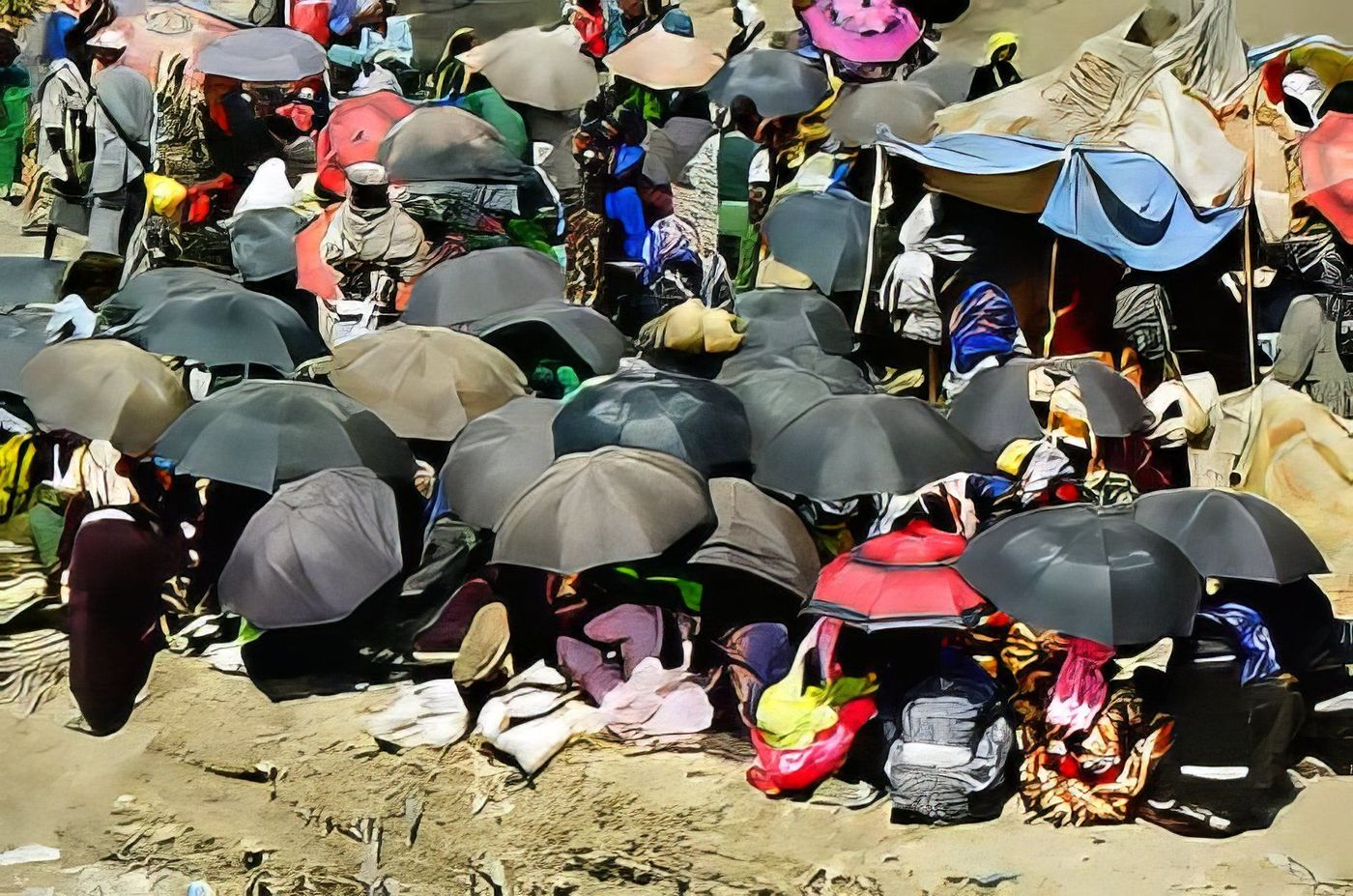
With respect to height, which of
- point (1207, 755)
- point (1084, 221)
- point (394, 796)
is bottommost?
point (394, 796)

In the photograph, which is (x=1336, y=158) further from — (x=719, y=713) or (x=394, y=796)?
(x=394, y=796)

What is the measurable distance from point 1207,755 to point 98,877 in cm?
486

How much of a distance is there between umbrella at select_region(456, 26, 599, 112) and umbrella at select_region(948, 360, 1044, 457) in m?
2.42

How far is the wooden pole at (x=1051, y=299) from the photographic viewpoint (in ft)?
25.2

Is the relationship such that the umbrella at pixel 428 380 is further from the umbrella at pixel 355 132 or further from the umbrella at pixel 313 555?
the umbrella at pixel 355 132

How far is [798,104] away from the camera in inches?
321

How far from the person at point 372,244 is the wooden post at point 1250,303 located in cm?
381

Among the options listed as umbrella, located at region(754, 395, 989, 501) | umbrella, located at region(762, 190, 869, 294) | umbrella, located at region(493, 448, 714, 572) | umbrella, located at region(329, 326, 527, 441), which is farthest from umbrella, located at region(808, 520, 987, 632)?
umbrella, located at region(329, 326, 527, 441)

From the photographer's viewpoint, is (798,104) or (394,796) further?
(798,104)

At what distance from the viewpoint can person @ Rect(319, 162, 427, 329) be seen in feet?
26.5

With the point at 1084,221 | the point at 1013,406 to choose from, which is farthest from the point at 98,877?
the point at 1084,221

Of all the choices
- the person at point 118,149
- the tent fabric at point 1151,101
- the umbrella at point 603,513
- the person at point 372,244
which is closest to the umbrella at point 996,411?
the tent fabric at point 1151,101

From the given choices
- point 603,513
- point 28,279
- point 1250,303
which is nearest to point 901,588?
point 603,513

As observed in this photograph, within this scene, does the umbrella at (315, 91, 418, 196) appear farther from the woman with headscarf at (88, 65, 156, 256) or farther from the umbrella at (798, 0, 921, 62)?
the umbrella at (798, 0, 921, 62)
